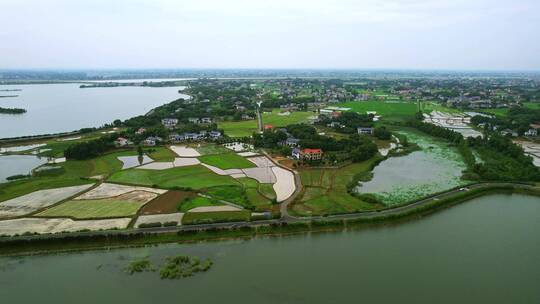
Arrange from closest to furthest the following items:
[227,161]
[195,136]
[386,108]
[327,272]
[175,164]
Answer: [327,272]
[175,164]
[227,161]
[195,136]
[386,108]

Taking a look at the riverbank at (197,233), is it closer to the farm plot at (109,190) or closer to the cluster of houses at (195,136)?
the farm plot at (109,190)

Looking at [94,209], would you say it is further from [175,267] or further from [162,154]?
[162,154]

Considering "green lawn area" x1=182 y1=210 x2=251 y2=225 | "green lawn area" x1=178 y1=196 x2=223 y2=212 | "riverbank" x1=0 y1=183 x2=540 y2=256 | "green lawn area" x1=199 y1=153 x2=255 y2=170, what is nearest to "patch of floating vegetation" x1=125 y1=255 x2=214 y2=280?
"riverbank" x1=0 y1=183 x2=540 y2=256

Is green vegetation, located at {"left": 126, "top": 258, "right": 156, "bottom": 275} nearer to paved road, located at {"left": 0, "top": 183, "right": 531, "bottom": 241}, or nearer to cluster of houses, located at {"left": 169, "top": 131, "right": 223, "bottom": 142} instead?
paved road, located at {"left": 0, "top": 183, "right": 531, "bottom": 241}

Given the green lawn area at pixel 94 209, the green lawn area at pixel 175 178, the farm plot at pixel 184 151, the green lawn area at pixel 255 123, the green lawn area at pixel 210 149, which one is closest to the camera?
the green lawn area at pixel 94 209

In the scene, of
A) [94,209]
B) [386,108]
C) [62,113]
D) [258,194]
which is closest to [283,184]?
[258,194]

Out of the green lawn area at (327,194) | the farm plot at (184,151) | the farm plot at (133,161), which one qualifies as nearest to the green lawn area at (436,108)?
the green lawn area at (327,194)
